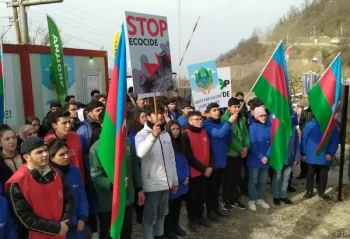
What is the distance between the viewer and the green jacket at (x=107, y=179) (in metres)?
3.76

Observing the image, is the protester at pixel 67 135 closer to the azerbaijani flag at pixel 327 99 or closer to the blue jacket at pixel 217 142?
the blue jacket at pixel 217 142

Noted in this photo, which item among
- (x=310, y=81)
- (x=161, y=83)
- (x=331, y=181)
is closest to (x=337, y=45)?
(x=310, y=81)

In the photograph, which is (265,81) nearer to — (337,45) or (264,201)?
(264,201)

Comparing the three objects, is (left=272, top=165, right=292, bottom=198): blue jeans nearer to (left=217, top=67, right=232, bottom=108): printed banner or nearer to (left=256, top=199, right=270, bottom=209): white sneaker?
(left=256, top=199, right=270, bottom=209): white sneaker

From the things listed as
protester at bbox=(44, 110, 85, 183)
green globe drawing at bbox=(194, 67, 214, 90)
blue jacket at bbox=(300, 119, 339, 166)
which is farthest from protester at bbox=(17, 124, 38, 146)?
blue jacket at bbox=(300, 119, 339, 166)

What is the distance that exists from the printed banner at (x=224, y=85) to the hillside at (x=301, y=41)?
142ft

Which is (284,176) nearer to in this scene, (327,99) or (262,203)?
(262,203)

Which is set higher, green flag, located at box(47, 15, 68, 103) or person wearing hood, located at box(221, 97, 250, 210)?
green flag, located at box(47, 15, 68, 103)

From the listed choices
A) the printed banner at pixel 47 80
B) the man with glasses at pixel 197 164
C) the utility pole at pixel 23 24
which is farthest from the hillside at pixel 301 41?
the man with glasses at pixel 197 164

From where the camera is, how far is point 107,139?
335cm

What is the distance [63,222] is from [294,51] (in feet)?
216

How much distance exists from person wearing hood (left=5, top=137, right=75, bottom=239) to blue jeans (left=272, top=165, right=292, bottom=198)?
4004 millimetres

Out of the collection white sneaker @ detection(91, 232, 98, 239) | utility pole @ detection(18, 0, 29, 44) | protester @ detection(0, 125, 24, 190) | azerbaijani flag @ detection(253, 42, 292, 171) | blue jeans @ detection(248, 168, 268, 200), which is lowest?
white sneaker @ detection(91, 232, 98, 239)

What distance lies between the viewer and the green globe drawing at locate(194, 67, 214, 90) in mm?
6816
